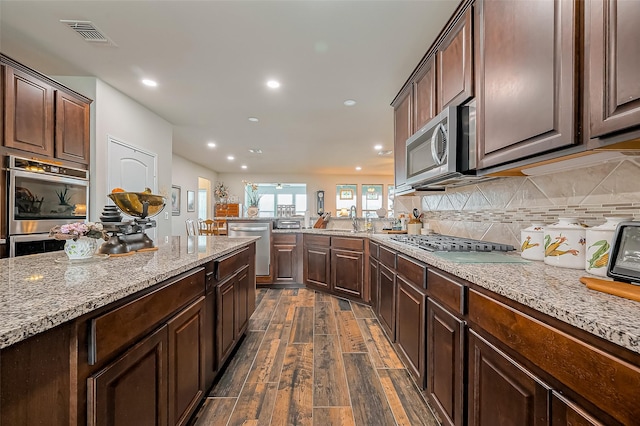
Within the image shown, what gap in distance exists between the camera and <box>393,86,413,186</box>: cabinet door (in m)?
2.49

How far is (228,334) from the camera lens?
5.92 ft

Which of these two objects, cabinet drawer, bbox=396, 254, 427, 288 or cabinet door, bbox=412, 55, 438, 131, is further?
cabinet door, bbox=412, 55, 438, 131

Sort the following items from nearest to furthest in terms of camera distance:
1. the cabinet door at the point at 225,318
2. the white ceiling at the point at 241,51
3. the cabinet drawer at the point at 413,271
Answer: the cabinet drawer at the point at 413,271, the cabinet door at the point at 225,318, the white ceiling at the point at 241,51

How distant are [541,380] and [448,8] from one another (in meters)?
2.26

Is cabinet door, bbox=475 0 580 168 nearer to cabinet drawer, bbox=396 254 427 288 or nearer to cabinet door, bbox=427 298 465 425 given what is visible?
cabinet drawer, bbox=396 254 427 288

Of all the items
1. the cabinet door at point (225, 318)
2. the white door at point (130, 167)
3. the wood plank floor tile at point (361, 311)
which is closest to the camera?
the cabinet door at point (225, 318)

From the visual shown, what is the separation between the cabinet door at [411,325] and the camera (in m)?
1.53

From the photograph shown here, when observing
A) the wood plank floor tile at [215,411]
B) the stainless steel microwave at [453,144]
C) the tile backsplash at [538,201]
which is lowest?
the wood plank floor tile at [215,411]

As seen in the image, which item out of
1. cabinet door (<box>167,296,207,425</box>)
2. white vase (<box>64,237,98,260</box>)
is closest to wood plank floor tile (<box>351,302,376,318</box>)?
cabinet door (<box>167,296,207,425</box>)

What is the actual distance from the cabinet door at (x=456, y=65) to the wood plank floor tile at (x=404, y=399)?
1826 mm

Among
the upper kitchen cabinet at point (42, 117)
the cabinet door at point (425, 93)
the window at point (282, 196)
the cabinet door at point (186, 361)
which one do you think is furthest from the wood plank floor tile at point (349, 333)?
the window at point (282, 196)

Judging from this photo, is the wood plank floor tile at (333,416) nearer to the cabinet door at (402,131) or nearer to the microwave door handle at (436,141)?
the microwave door handle at (436,141)

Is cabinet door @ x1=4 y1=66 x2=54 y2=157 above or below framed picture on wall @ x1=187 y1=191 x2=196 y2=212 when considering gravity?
above

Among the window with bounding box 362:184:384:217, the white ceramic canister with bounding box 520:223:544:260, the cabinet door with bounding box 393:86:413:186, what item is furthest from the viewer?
A: the window with bounding box 362:184:384:217
